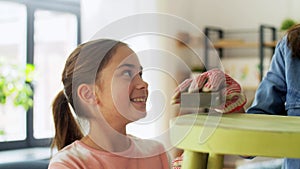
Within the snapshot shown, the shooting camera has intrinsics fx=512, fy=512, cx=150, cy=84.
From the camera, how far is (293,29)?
1.06m

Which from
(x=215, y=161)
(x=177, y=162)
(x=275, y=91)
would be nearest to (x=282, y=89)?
(x=275, y=91)

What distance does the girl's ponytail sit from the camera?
845 mm

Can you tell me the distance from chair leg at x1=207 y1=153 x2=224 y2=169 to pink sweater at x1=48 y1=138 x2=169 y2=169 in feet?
0.26

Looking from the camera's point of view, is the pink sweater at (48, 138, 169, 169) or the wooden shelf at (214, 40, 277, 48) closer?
the pink sweater at (48, 138, 169, 169)

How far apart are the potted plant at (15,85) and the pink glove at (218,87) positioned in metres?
2.60

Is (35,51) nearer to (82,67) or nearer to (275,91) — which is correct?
(275,91)

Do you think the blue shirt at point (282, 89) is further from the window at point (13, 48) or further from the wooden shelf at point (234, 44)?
the wooden shelf at point (234, 44)

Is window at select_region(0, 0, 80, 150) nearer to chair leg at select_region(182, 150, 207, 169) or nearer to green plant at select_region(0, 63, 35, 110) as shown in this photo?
green plant at select_region(0, 63, 35, 110)

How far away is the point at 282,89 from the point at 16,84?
2467mm

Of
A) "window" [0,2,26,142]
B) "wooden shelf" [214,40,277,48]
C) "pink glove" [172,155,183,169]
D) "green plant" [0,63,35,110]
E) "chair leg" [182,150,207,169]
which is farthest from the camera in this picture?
"wooden shelf" [214,40,277,48]

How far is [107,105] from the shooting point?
0.73 meters

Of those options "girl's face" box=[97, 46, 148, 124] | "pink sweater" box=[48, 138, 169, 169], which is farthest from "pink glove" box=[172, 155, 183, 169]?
"girl's face" box=[97, 46, 148, 124]

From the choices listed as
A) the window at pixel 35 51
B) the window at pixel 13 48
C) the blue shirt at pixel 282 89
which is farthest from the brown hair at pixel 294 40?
the window at pixel 13 48

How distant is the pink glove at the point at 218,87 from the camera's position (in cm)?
68
